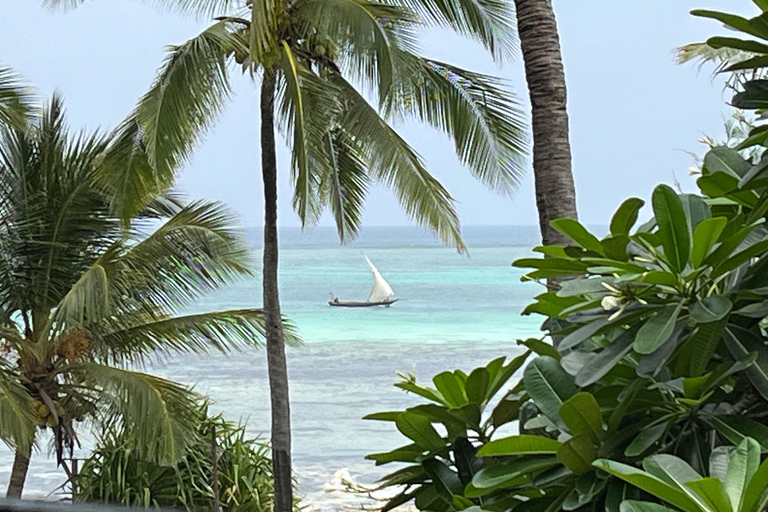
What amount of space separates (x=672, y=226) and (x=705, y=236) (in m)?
0.04

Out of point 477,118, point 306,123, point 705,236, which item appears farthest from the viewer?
point 477,118

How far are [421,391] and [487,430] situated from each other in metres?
0.09

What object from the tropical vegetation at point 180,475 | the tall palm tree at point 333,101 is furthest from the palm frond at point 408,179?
the tropical vegetation at point 180,475

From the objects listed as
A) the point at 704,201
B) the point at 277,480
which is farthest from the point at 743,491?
the point at 277,480

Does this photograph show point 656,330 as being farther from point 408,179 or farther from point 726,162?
point 408,179

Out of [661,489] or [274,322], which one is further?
[274,322]

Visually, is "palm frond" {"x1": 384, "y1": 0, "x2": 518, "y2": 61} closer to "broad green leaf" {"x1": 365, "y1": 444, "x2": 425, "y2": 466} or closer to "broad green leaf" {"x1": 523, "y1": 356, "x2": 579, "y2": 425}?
"broad green leaf" {"x1": 365, "y1": 444, "x2": 425, "y2": 466}

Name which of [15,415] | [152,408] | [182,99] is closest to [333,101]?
[182,99]

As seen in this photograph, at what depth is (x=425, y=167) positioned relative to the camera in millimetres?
5727

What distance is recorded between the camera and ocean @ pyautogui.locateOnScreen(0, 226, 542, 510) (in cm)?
2283

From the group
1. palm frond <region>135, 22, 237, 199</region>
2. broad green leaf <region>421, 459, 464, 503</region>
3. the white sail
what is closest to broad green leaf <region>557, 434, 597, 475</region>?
broad green leaf <region>421, 459, 464, 503</region>

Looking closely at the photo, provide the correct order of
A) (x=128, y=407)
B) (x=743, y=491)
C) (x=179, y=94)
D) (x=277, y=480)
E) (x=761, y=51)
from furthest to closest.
A: (x=277, y=480)
(x=128, y=407)
(x=179, y=94)
(x=761, y=51)
(x=743, y=491)

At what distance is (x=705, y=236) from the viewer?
0.76 metres

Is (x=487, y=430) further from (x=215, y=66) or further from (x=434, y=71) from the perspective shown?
(x=434, y=71)
